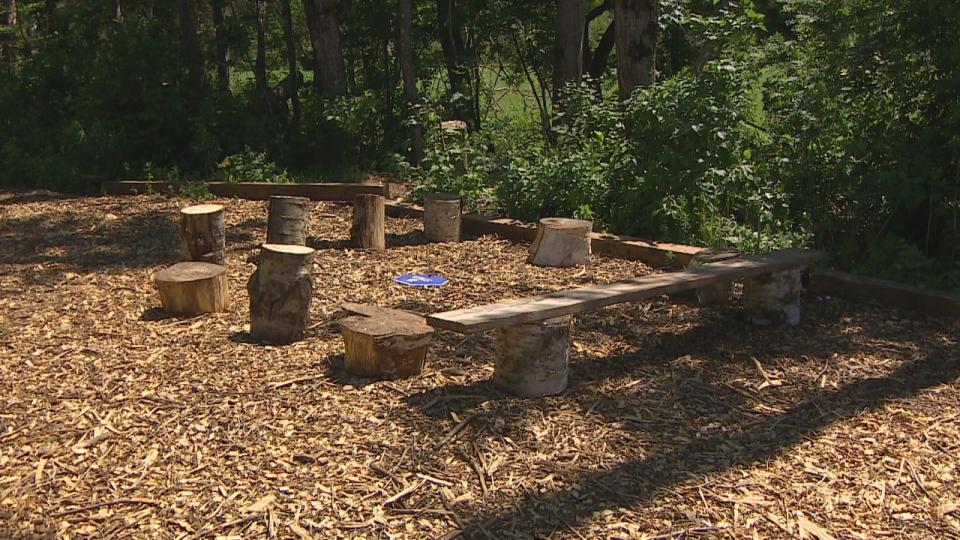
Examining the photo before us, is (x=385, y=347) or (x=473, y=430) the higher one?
(x=385, y=347)

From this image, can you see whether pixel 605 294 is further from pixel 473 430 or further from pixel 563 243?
pixel 563 243

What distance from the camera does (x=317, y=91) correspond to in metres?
12.7

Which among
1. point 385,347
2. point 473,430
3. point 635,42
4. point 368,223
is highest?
point 635,42

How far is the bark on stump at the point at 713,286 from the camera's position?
6.07 m

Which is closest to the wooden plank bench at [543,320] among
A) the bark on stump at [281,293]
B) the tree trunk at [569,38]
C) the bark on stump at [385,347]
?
the bark on stump at [385,347]

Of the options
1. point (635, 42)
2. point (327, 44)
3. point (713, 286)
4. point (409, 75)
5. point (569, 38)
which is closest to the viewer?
point (713, 286)

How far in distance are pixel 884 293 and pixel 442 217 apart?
378 cm

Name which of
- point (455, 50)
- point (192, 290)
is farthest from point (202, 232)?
point (455, 50)

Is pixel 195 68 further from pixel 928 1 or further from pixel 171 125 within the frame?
pixel 928 1

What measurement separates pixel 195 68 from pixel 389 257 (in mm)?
6244

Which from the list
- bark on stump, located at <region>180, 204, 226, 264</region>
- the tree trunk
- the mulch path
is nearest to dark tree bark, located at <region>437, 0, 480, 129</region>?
the tree trunk

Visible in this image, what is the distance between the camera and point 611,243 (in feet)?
24.8

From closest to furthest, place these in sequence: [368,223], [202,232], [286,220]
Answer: [202,232], [286,220], [368,223]

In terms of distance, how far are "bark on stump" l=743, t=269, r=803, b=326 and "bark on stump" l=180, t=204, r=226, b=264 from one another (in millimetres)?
3977
